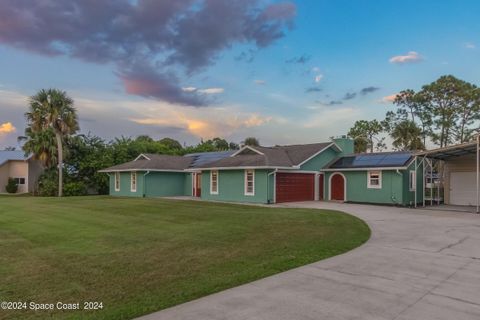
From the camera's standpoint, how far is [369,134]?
4825 centimetres

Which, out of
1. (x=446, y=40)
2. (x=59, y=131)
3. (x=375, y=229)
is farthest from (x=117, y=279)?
(x=59, y=131)

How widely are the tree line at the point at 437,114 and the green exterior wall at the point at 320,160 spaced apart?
17425 mm

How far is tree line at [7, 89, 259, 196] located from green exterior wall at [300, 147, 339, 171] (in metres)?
20.8

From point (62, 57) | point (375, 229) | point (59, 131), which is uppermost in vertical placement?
point (62, 57)

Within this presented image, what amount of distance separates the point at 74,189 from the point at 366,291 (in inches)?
1280

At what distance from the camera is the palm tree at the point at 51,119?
30156 millimetres

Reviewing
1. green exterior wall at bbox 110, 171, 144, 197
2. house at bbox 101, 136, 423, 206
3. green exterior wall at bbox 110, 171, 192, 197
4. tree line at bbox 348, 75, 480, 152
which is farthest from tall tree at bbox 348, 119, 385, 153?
green exterior wall at bbox 110, 171, 144, 197

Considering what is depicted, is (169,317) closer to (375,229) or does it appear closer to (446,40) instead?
(375,229)

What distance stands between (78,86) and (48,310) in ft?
60.1

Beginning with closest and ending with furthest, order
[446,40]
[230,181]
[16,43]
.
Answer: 1. [16,43]
2. [446,40]
3. [230,181]

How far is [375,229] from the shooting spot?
1134 cm

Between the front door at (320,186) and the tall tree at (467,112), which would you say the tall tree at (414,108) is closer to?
the tall tree at (467,112)

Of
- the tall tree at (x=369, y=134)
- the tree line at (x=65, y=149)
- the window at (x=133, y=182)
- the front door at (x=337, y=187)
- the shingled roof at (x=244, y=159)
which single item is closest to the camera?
the shingled roof at (x=244, y=159)

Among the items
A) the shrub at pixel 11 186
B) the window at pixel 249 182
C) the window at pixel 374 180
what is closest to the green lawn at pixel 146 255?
the window at pixel 249 182
